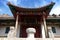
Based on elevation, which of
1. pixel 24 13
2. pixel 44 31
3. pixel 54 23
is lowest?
pixel 44 31

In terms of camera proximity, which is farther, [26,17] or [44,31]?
[26,17]

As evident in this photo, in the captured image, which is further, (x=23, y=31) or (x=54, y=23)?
(x=54, y=23)

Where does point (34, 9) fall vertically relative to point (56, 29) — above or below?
above

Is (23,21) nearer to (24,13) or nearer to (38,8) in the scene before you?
(24,13)

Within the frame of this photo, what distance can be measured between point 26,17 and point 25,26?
87 cm

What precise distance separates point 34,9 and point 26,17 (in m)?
1.09

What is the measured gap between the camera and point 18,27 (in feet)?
39.4

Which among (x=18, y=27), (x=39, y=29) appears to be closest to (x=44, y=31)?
(x=39, y=29)

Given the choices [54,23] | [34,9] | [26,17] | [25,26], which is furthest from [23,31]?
[54,23]

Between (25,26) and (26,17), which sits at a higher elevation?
(26,17)

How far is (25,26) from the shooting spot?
12.2 meters

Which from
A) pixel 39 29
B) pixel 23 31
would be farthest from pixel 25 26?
pixel 39 29

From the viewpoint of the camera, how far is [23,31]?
39.3ft

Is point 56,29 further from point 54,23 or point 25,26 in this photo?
point 25,26
